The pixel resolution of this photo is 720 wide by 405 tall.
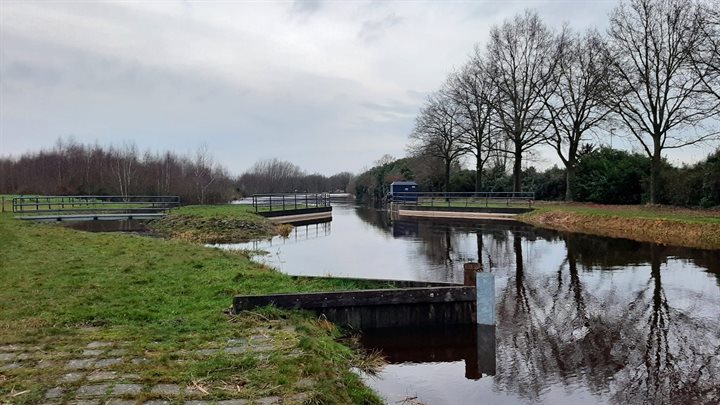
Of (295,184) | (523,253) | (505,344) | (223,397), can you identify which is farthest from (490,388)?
(295,184)

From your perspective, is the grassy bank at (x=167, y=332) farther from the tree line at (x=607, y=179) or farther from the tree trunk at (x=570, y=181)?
the tree trunk at (x=570, y=181)

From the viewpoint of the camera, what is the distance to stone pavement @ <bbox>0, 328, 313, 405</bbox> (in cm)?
382

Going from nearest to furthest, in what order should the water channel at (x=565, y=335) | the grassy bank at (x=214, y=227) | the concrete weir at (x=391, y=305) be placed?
1. the water channel at (x=565, y=335)
2. the concrete weir at (x=391, y=305)
3. the grassy bank at (x=214, y=227)

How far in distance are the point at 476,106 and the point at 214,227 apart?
82.3 ft

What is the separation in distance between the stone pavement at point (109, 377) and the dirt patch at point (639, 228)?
1656 centimetres

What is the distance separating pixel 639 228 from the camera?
20.3 m

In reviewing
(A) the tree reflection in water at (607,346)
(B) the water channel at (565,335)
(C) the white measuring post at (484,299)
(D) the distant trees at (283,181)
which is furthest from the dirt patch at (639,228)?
(D) the distant trees at (283,181)

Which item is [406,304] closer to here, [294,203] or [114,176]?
[294,203]

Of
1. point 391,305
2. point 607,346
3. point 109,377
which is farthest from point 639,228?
point 109,377

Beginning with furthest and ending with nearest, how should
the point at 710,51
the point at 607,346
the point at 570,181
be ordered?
the point at 570,181, the point at 710,51, the point at 607,346

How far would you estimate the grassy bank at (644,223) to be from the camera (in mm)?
17109

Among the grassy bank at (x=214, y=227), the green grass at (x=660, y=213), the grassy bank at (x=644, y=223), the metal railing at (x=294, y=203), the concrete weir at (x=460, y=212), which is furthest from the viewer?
the metal railing at (x=294, y=203)

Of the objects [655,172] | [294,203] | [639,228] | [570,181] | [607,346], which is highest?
[655,172]

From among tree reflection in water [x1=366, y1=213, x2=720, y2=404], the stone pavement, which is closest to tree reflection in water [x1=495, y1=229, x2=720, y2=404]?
tree reflection in water [x1=366, y1=213, x2=720, y2=404]
